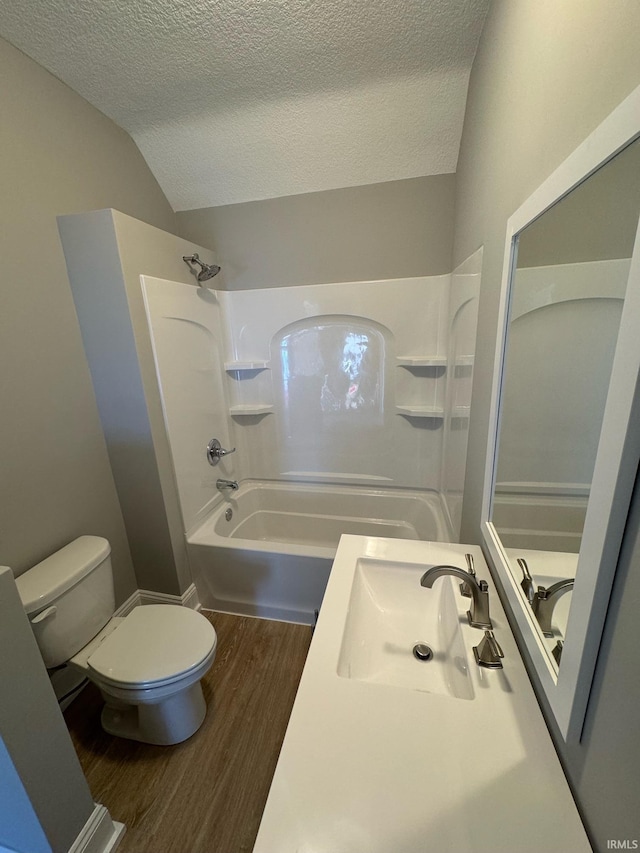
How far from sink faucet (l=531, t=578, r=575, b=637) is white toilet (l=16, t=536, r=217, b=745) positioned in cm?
116

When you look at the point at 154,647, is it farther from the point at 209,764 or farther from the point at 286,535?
the point at 286,535

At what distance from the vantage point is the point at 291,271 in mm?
2209

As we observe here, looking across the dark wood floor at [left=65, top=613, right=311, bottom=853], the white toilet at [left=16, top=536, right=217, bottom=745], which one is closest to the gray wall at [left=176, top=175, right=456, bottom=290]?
the white toilet at [left=16, top=536, right=217, bottom=745]

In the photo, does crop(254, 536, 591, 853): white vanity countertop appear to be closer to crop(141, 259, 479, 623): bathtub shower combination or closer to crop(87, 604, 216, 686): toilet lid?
crop(87, 604, 216, 686): toilet lid

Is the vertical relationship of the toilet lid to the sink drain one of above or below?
below

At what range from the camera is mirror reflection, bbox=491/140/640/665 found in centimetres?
48

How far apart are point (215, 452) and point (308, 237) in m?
1.54

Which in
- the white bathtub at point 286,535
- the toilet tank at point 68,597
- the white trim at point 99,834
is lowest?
the white trim at point 99,834

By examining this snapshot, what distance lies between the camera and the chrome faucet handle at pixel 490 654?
0.73 meters

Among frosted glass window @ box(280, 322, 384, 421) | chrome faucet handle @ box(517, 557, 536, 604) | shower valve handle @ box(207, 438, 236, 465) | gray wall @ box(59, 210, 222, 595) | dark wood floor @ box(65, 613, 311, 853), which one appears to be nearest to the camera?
chrome faucet handle @ box(517, 557, 536, 604)

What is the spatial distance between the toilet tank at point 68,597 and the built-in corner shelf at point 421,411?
1.84 metres

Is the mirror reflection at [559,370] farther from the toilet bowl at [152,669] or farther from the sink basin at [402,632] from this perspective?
the toilet bowl at [152,669]

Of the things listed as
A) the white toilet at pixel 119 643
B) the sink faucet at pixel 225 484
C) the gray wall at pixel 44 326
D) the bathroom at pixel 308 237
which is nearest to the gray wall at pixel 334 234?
the bathroom at pixel 308 237

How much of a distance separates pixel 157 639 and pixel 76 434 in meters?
0.97
